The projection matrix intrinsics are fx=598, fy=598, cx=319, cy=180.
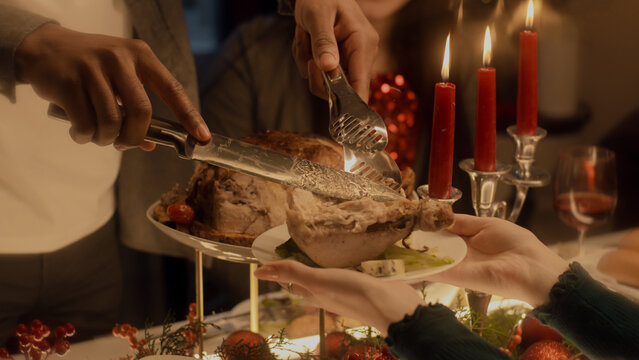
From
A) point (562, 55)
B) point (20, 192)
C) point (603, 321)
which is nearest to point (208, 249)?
point (603, 321)

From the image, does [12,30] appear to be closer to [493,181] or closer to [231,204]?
[231,204]

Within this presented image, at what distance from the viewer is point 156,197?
173cm

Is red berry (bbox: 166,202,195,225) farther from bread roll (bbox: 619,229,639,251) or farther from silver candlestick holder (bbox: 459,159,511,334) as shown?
bread roll (bbox: 619,229,639,251)

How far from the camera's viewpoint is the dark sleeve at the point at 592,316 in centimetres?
86

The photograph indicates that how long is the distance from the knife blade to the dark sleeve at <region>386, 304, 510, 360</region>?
0.24 metres

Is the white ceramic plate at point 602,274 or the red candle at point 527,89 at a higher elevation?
the red candle at point 527,89

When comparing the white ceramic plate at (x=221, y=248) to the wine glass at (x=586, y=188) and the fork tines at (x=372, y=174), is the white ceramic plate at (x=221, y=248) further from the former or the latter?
the wine glass at (x=586, y=188)

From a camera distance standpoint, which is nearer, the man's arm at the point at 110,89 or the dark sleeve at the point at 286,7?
the man's arm at the point at 110,89

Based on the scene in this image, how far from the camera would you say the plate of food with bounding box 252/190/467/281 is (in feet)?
2.70

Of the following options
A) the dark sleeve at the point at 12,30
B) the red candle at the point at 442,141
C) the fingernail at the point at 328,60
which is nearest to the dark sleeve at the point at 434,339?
the red candle at the point at 442,141

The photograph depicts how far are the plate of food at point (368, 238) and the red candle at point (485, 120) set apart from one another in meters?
0.23

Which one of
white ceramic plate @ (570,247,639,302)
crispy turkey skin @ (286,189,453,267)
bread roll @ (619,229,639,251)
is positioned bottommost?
white ceramic plate @ (570,247,639,302)

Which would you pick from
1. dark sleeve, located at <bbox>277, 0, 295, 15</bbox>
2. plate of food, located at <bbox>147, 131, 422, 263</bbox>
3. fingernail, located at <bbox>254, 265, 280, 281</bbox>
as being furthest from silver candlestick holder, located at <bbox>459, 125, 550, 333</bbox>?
dark sleeve, located at <bbox>277, 0, 295, 15</bbox>

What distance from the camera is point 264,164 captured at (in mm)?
941
